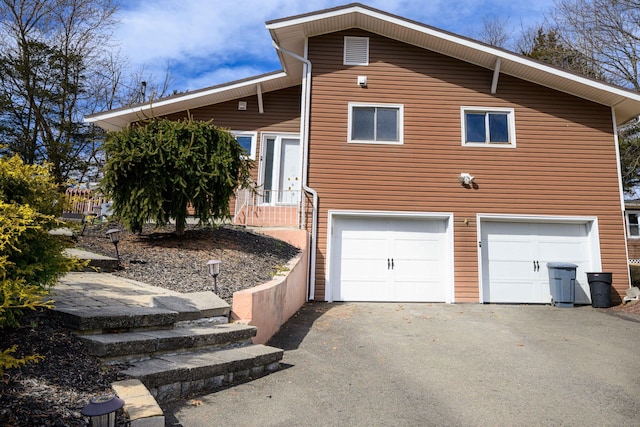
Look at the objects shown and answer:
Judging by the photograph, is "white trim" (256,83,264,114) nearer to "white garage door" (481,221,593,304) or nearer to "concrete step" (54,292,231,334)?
"white garage door" (481,221,593,304)

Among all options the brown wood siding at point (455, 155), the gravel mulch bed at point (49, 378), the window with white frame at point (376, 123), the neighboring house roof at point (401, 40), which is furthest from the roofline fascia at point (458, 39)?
the gravel mulch bed at point (49, 378)

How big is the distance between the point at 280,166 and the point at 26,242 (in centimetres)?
872

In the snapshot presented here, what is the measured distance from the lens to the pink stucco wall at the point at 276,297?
497 centimetres

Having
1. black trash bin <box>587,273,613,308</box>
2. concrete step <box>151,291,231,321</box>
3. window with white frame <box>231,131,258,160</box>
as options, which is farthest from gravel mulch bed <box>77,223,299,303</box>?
black trash bin <box>587,273,613,308</box>

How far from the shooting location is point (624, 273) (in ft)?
31.9

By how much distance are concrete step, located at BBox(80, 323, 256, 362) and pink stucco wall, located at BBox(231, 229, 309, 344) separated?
0.34 metres

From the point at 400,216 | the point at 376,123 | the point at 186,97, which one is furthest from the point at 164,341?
the point at 186,97

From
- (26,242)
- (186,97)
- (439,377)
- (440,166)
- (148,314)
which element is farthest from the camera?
(186,97)

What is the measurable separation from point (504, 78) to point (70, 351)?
1077 centimetres

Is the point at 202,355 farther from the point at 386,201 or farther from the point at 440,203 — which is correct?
the point at 440,203

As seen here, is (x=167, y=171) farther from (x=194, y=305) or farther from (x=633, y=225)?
(x=633, y=225)

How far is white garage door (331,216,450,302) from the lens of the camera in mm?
9523

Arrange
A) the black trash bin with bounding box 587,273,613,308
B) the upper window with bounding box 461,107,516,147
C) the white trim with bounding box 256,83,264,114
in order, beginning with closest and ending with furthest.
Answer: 1. the black trash bin with bounding box 587,273,613,308
2. the upper window with bounding box 461,107,516,147
3. the white trim with bounding box 256,83,264,114

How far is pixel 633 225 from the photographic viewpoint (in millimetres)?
23938
